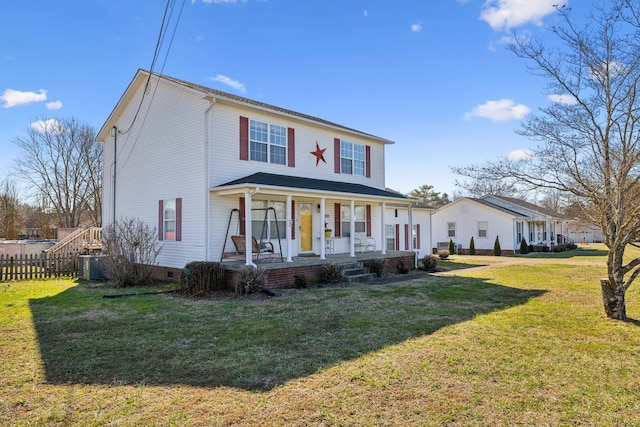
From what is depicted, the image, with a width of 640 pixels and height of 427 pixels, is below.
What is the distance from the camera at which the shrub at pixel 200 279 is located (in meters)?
10.5

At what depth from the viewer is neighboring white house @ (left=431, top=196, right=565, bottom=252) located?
28.6 metres

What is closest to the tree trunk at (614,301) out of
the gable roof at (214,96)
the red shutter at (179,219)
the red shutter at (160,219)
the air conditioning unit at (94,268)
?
the gable roof at (214,96)

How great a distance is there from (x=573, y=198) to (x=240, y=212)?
9062 millimetres

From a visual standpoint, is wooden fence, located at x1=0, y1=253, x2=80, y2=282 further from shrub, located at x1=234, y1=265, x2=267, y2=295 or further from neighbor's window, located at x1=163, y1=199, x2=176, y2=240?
shrub, located at x1=234, y1=265, x2=267, y2=295

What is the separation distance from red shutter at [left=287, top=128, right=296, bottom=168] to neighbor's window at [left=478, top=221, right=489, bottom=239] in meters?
19.9

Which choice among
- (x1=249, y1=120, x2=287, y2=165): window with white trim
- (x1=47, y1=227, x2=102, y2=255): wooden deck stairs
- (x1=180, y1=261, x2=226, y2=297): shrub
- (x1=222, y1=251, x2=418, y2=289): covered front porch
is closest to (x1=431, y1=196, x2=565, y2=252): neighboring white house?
(x1=222, y1=251, x2=418, y2=289): covered front porch

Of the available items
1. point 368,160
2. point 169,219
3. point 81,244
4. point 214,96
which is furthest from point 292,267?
point 81,244

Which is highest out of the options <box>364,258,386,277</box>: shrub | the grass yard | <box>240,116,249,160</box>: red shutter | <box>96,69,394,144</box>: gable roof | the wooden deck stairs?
<box>96,69,394,144</box>: gable roof

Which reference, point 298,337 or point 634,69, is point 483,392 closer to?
point 298,337

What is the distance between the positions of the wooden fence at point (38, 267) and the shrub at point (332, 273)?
10.0m

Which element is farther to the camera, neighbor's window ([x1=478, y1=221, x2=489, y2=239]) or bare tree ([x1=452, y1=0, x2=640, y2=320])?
neighbor's window ([x1=478, y1=221, x2=489, y2=239])

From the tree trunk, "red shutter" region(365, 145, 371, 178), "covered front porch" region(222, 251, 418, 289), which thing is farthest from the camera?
"red shutter" region(365, 145, 371, 178)

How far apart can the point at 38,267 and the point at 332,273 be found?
11468 mm

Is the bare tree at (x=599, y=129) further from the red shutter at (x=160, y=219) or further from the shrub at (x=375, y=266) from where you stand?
the red shutter at (x=160, y=219)
